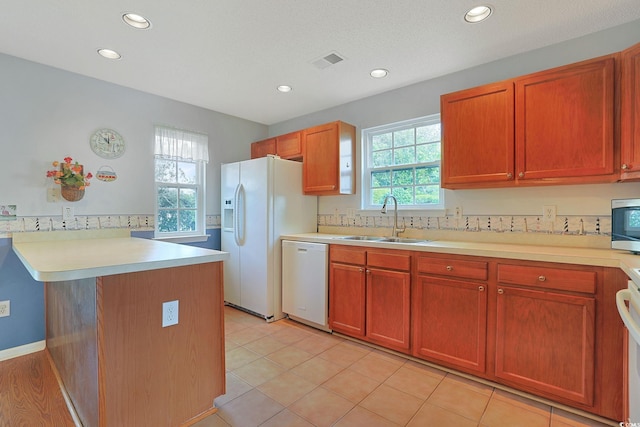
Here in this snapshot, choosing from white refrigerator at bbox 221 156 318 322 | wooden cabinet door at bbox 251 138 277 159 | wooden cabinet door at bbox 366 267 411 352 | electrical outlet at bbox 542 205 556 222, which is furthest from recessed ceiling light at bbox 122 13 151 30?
electrical outlet at bbox 542 205 556 222

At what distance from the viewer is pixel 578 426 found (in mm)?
1640

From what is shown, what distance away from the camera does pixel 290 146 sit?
143 inches

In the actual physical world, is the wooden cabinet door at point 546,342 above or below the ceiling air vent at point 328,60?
below

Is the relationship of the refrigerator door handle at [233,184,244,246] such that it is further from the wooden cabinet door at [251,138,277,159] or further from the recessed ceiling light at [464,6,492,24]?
the recessed ceiling light at [464,6,492,24]

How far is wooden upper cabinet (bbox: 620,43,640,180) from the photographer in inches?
66.5

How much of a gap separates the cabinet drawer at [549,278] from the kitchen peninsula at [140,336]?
1.74 metres

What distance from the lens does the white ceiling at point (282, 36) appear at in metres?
1.85

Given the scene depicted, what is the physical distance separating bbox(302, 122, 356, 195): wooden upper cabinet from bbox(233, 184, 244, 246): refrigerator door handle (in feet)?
2.48

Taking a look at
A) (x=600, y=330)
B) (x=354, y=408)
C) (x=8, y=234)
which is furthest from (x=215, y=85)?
(x=600, y=330)

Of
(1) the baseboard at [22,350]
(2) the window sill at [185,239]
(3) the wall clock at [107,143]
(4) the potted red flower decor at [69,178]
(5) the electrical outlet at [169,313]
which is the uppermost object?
(3) the wall clock at [107,143]

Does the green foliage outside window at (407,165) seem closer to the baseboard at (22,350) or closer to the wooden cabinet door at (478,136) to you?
the wooden cabinet door at (478,136)

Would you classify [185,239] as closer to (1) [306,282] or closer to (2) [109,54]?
(1) [306,282]

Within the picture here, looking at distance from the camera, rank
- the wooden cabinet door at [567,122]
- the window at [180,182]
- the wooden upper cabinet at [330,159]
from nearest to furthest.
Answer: the wooden cabinet door at [567,122] → the wooden upper cabinet at [330,159] → the window at [180,182]

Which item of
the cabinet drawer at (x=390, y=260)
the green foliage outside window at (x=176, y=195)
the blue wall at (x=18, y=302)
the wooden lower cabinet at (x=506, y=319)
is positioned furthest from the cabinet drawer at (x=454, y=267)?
the blue wall at (x=18, y=302)
